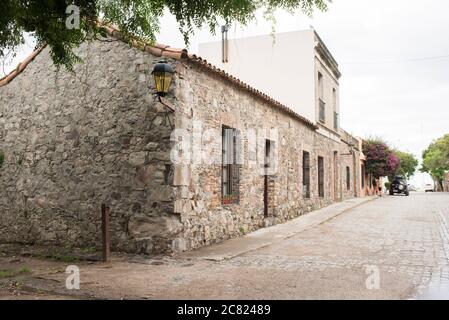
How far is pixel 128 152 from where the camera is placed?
7.17 metres

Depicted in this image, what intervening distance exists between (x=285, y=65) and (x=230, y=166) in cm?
785

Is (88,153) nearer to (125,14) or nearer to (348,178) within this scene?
(125,14)

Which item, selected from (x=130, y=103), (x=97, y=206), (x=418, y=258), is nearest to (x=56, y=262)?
(x=97, y=206)

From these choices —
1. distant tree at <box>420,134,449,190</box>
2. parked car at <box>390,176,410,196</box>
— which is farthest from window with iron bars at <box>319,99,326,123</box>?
distant tree at <box>420,134,449,190</box>

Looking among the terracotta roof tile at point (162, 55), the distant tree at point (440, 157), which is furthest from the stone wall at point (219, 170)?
the distant tree at point (440, 157)

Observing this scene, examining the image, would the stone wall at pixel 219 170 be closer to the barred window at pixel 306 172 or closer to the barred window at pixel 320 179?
the barred window at pixel 306 172

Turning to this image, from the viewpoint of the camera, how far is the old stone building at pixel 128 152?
6922mm

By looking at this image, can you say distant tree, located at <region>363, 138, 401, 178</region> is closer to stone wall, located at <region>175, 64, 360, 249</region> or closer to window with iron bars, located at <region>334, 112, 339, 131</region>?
window with iron bars, located at <region>334, 112, 339, 131</region>

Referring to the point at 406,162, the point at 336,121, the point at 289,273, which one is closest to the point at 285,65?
the point at 336,121

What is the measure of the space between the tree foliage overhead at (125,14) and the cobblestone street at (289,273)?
2941 mm

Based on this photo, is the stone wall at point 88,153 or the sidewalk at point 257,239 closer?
the sidewalk at point 257,239

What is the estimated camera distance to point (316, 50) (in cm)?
1588

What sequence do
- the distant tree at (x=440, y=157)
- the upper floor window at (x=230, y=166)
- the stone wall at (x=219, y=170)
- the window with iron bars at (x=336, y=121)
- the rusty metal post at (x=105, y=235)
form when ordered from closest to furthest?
the rusty metal post at (x=105, y=235), the stone wall at (x=219, y=170), the upper floor window at (x=230, y=166), the window with iron bars at (x=336, y=121), the distant tree at (x=440, y=157)

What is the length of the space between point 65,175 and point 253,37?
10312 mm
